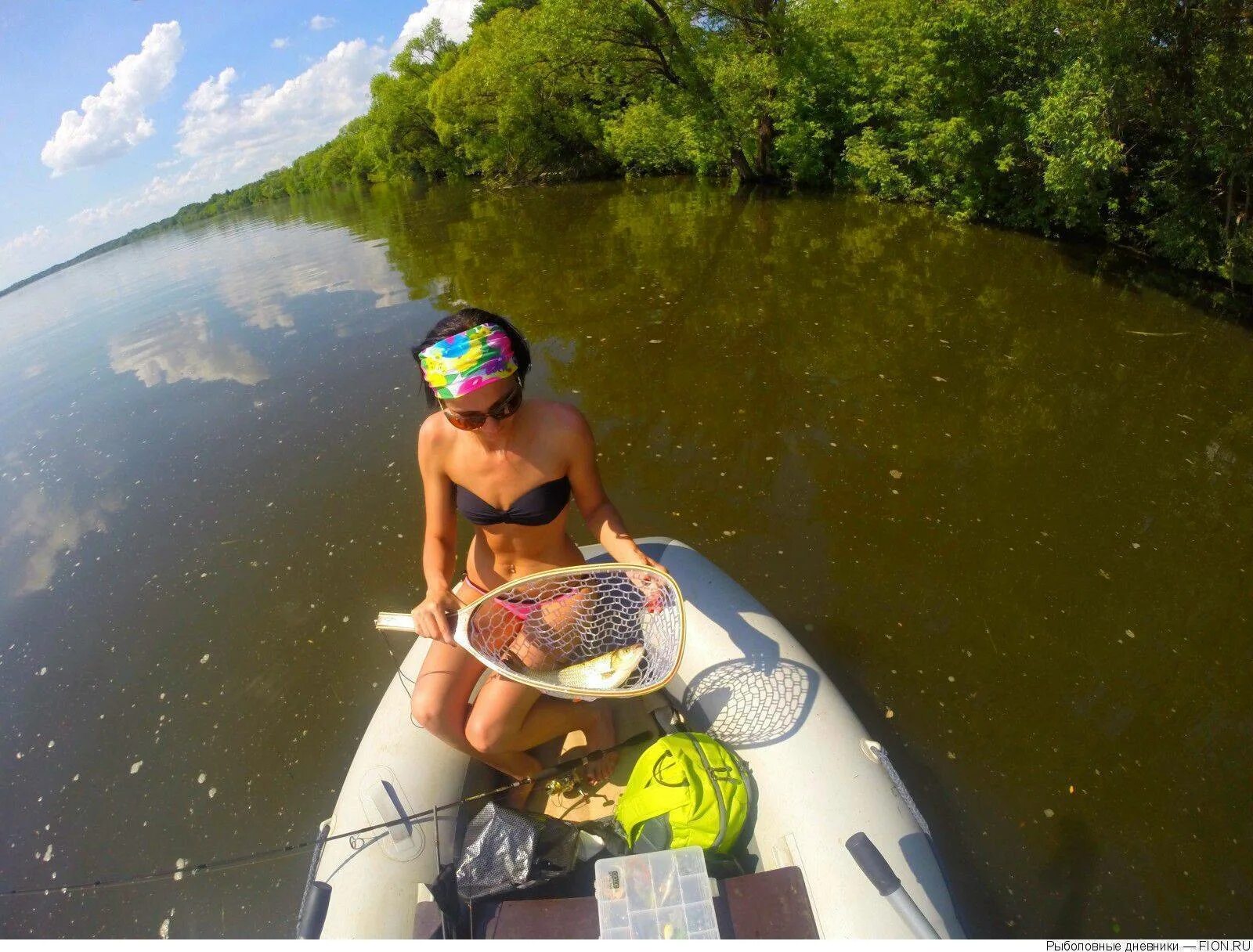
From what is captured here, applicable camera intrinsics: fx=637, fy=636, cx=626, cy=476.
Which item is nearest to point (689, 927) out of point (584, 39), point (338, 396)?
point (338, 396)

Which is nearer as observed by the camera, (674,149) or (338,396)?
(338,396)

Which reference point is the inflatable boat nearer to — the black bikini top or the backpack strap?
the backpack strap

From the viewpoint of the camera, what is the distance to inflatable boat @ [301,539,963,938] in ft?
5.46

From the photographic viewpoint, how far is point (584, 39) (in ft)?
54.2

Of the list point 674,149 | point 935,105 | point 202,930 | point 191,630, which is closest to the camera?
point 202,930

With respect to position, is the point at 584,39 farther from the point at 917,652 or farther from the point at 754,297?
the point at 917,652

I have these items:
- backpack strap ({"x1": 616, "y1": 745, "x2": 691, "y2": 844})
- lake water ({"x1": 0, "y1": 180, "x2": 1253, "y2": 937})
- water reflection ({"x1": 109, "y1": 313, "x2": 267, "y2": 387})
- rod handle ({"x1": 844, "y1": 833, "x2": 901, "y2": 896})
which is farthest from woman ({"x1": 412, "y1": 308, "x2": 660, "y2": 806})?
water reflection ({"x1": 109, "y1": 313, "x2": 267, "y2": 387})

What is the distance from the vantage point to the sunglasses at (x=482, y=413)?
2004 millimetres

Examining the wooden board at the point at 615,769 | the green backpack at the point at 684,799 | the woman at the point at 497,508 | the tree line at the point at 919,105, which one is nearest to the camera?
the green backpack at the point at 684,799

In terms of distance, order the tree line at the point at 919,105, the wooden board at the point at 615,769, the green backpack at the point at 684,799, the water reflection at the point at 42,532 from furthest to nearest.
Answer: the tree line at the point at 919,105
the water reflection at the point at 42,532
the wooden board at the point at 615,769
the green backpack at the point at 684,799

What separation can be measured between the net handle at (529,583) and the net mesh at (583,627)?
0.7 inches

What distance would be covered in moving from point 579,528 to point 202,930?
2.66 m

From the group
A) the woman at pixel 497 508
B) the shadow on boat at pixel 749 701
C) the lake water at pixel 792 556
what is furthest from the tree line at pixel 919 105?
the woman at pixel 497 508

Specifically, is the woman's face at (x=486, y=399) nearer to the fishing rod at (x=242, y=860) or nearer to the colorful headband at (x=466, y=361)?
the colorful headband at (x=466, y=361)
